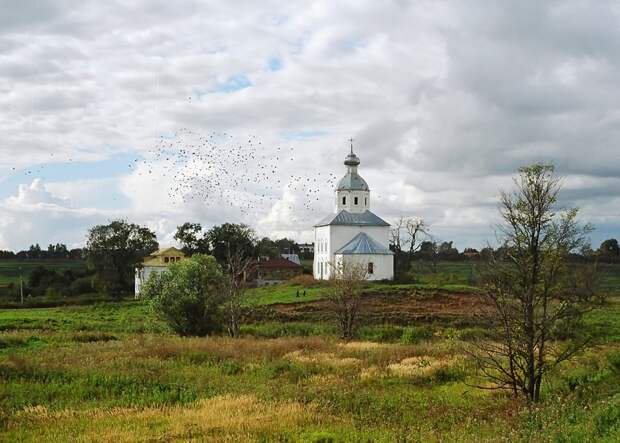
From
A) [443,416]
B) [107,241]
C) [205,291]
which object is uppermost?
[107,241]

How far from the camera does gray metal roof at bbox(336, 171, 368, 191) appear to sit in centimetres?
7794

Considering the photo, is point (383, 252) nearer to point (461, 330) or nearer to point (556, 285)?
point (461, 330)

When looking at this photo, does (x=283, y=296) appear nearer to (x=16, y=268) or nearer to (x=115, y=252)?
(x=115, y=252)

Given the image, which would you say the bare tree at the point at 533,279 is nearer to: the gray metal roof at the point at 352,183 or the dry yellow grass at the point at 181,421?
the dry yellow grass at the point at 181,421

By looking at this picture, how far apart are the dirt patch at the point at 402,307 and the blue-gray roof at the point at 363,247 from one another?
15603 millimetres

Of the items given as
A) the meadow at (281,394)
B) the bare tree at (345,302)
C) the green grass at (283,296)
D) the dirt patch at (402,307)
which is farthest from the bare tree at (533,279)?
the green grass at (283,296)

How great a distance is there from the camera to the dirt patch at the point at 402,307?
149 feet

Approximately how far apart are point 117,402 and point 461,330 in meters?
26.1

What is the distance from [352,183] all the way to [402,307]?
30465 millimetres

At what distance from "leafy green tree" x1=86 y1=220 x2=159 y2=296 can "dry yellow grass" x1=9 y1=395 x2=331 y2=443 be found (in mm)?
68222

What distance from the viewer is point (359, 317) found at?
4428cm

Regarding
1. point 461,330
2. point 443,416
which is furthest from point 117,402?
point 461,330

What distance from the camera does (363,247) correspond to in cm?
7112

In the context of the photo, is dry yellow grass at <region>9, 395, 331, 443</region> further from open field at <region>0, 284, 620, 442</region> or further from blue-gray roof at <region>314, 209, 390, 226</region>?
blue-gray roof at <region>314, 209, 390, 226</region>
